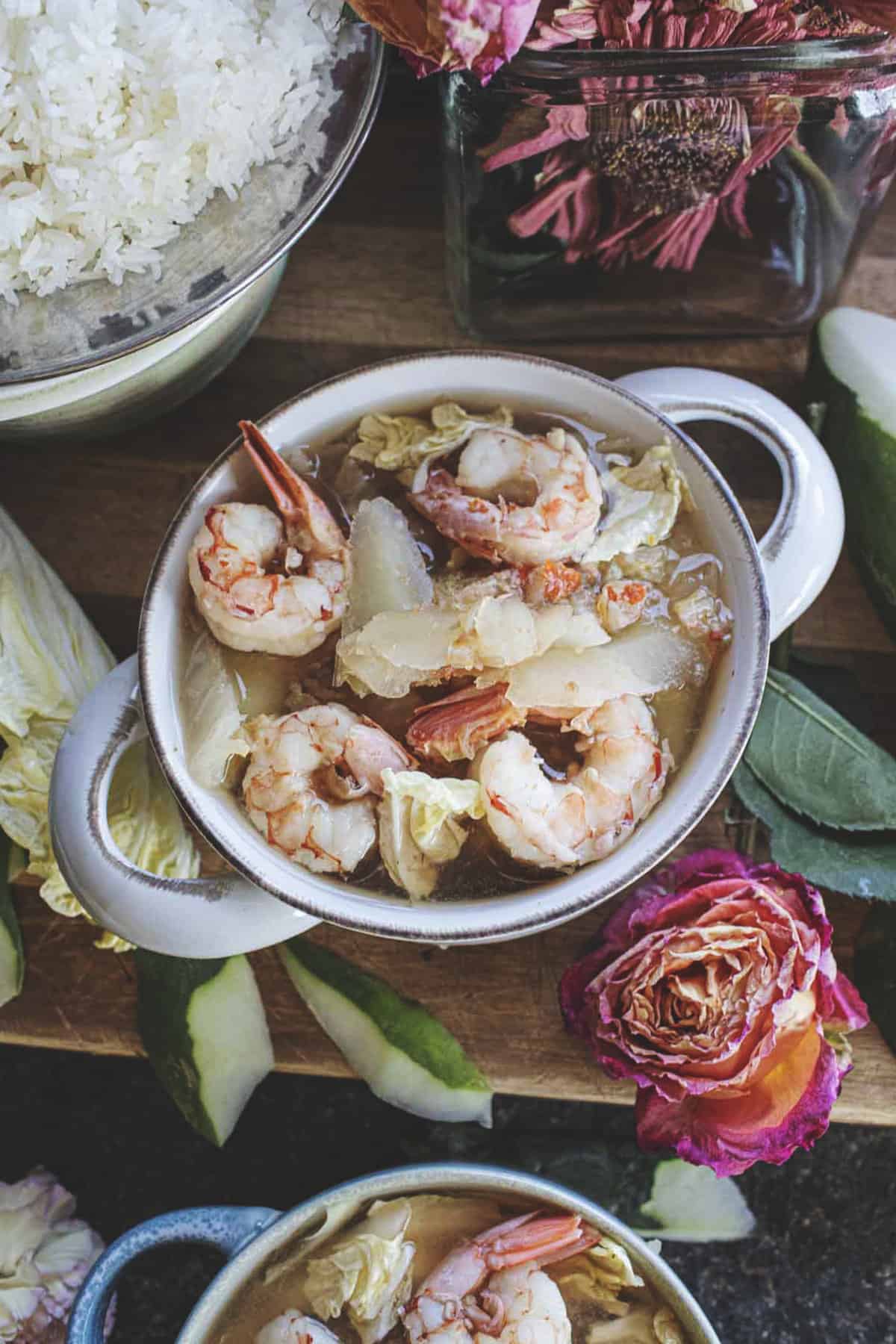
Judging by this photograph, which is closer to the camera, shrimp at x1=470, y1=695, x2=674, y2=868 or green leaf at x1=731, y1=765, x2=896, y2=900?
shrimp at x1=470, y1=695, x2=674, y2=868

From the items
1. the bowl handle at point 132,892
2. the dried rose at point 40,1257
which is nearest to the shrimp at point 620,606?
the bowl handle at point 132,892

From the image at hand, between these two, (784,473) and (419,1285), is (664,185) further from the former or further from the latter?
(419,1285)

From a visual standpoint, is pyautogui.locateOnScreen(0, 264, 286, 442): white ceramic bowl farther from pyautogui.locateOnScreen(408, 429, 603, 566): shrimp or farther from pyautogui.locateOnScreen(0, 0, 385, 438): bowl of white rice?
pyautogui.locateOnScreen(408, 429, 603, 566): shrimp

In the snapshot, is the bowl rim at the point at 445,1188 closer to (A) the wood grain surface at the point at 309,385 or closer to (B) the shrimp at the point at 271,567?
(A) the wood grain surface at the point at 309,385

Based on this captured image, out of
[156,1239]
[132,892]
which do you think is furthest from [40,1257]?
[132,892]

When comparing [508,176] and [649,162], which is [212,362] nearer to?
[508,176]

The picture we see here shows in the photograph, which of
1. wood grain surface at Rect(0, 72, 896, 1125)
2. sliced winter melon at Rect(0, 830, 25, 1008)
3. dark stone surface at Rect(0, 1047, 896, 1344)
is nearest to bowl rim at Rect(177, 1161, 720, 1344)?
wood grain surface at Rect(0, 72, 896, 1125)
